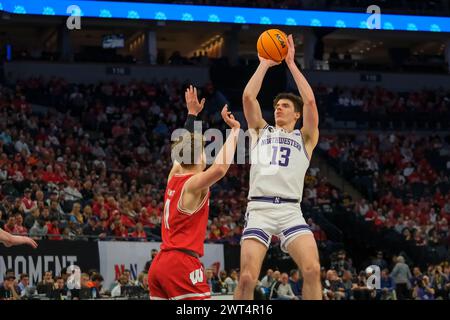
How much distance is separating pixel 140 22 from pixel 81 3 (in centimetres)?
785

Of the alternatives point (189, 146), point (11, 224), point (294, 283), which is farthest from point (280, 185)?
point (294, 283)

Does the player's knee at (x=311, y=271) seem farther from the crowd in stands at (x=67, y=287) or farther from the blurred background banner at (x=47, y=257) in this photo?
the blurred background banner at (x=47, y=257)

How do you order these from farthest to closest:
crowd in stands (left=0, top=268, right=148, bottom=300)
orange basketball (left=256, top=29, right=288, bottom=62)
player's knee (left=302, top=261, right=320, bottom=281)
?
crowd in stands (left=0, top=268, right=148, bottom=300), orange basketball (left=256, top=29, right=288, bottom=62), player's knee (left=302, top=261, right=320, bottom=281)

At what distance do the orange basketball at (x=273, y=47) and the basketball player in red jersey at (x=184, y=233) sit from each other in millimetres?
2160

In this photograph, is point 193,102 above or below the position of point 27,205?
above

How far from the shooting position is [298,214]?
1098 centimetres

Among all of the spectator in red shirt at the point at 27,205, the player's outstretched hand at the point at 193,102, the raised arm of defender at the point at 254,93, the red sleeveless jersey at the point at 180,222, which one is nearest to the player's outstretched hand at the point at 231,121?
the player's outstretched hand at the point at 193,102

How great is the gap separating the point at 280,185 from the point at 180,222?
2200 millimetres

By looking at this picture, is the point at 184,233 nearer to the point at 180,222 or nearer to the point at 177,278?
the point at 180,222

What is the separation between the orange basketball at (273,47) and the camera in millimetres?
11133

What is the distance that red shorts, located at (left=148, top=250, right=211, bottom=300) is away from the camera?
8836 millimetres

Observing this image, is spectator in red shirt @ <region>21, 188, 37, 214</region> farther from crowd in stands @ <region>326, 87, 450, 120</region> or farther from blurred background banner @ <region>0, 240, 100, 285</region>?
crowd in stands @ <region>326, 87, 450, 120</region>

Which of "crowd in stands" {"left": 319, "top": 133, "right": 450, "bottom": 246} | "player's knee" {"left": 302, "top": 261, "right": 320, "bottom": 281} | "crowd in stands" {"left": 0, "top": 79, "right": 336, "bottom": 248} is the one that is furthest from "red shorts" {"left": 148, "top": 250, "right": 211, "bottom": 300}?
"crowd in stands" {"left": 319, "top": 133, "right": 450, "bottom": 246}

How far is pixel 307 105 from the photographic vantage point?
36.8 feet
